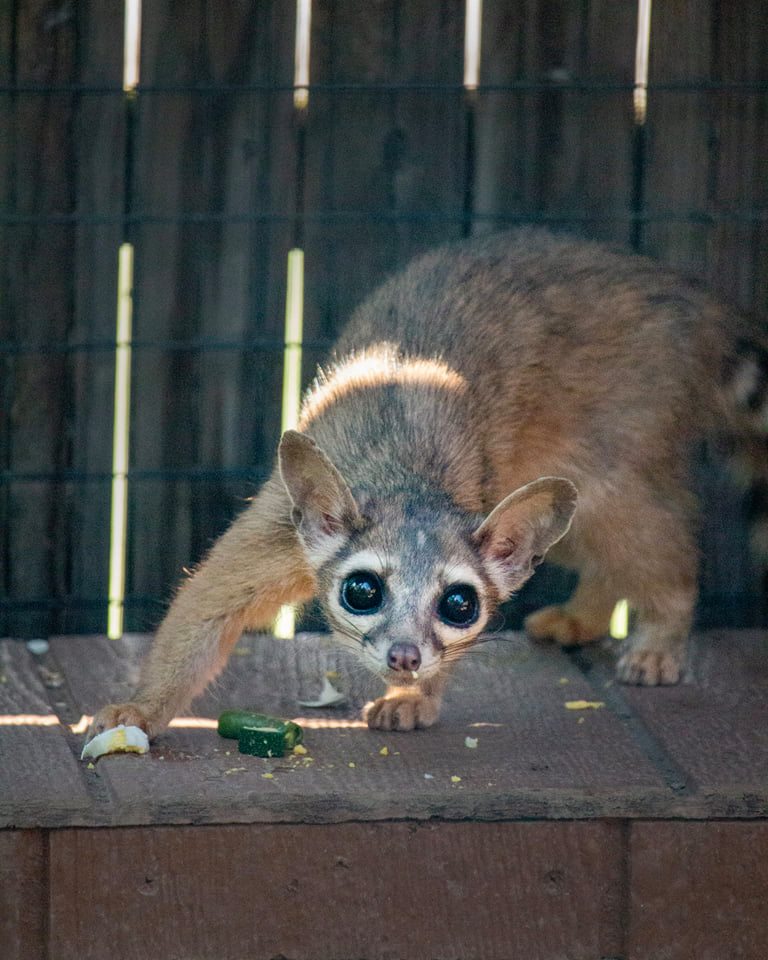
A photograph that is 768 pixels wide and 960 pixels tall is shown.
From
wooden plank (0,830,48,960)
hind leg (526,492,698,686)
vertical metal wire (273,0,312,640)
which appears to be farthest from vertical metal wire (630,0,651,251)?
wooden plank (0,830,48,960)

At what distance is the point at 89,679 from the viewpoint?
5703 mm

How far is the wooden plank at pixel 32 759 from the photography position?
4.53m

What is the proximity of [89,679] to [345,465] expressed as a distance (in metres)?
1.09

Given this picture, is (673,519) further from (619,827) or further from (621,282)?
(619,827)

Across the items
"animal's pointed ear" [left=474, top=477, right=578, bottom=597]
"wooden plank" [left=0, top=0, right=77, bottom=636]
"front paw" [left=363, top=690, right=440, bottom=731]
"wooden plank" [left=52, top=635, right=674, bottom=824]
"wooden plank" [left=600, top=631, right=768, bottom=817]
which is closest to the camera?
"wooden plank" [left=52, top=635, right=674, bottom=824]

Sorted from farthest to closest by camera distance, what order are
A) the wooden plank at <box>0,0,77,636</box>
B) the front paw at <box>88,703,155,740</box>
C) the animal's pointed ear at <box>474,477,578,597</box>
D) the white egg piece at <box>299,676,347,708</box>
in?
the wooden plank at <box>0,0,77,636</box> → the white egg piece at <box>299,676,347,708</box> → the front paw at <box>88,703,155,740</box> → the animal's pointed ear at <box>474,477,578,597</box>

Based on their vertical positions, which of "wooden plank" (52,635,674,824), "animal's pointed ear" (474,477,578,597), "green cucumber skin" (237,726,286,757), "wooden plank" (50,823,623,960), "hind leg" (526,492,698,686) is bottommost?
"wooden plank" (50,823,623,960)

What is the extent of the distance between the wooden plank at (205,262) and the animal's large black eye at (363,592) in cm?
162

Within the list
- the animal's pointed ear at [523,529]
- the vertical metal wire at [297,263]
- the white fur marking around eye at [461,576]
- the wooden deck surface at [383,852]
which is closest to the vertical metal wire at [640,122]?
the vertical metal wire at [297,263]

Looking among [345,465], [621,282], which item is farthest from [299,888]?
[621,282]

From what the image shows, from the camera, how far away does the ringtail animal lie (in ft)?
16.2

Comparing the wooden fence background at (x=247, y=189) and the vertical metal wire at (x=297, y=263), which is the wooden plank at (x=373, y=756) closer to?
the vertical metal wire at (x=297, y=263)

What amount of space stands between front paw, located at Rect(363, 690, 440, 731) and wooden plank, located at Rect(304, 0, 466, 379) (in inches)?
59.7

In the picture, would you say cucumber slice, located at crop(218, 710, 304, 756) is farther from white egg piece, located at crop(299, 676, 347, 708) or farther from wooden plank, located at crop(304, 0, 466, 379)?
wooden plank, located at crop(304, 0, 466, 379)
